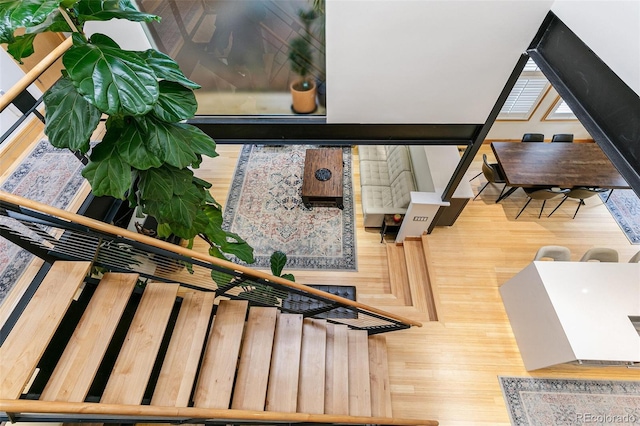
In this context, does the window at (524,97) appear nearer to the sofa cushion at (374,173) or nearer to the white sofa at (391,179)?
the white sofa at (391,179)

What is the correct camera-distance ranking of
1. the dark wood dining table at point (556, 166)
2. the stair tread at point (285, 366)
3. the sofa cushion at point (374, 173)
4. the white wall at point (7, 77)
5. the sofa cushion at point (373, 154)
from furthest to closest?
the sofa cushion at point (373, 154)
the sofa cushion at point (374, 173)
the dark wood dining table at point (556, 166)
the white wall at point (7, 77)
the stair tread at point (285, 366)

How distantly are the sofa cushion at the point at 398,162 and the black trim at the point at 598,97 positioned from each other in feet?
8.67

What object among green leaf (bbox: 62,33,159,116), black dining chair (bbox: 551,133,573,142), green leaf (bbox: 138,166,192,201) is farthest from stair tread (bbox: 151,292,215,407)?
black dining chair (bbox: 551,133,573,142)

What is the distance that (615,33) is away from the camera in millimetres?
1679

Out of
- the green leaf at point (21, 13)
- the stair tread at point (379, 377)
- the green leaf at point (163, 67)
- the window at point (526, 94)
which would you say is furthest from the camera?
the window at point (526, 94)

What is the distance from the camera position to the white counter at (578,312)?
2.82 metres

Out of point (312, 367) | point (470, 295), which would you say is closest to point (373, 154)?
point (470, 295)

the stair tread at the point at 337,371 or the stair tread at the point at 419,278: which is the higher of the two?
the stair tread at the point at 419,278

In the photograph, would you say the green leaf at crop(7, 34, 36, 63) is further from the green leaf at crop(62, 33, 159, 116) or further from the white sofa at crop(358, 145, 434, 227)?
the white sofa at crop(358, 145, 434, 227)

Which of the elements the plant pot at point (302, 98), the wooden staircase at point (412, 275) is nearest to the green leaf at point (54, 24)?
the plant pot at point (302, 98)

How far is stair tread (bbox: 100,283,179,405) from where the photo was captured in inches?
70.1

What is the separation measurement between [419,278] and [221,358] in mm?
2904

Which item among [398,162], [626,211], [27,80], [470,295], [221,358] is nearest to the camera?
[27,80]

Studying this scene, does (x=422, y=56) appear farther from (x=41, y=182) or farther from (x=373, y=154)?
(x=41, y=182)
